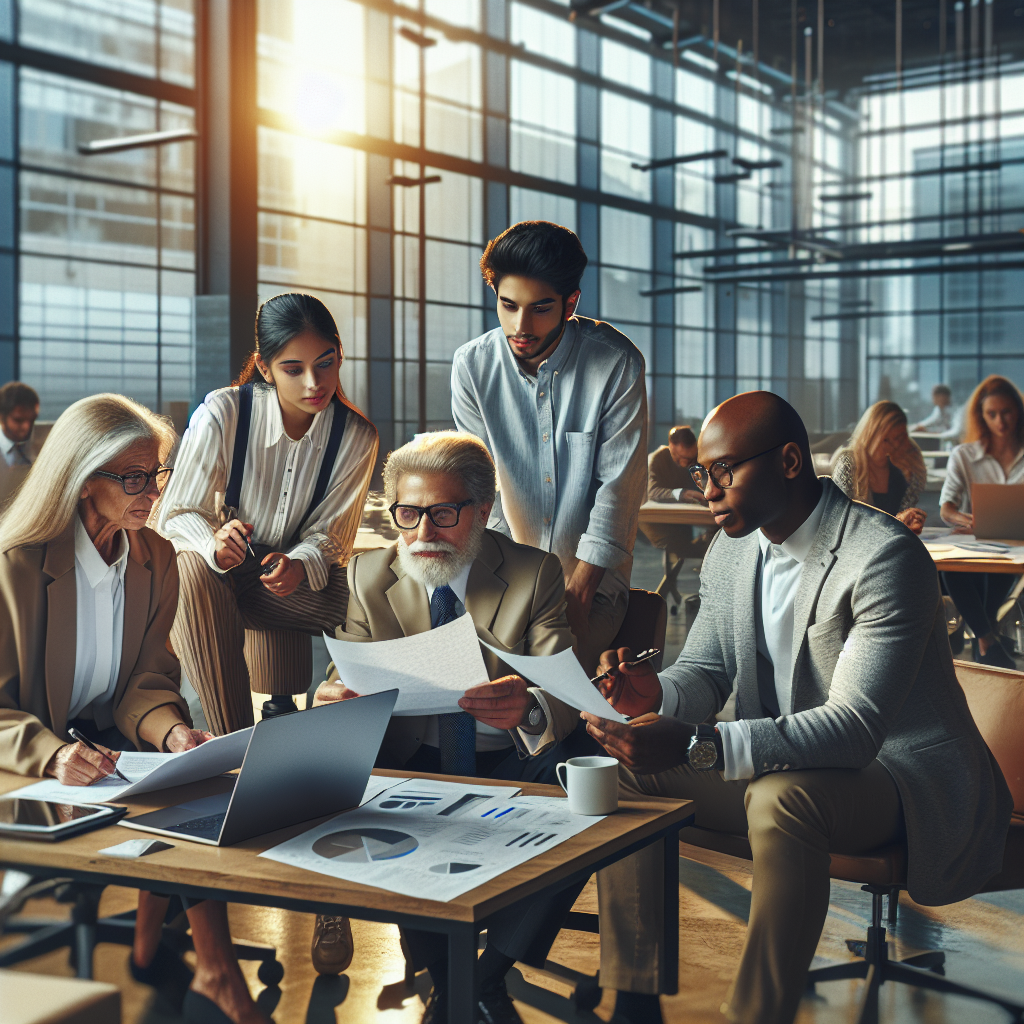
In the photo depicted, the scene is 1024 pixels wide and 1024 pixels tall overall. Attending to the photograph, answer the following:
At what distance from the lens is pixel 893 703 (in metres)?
2.03

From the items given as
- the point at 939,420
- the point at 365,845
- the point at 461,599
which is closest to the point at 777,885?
the point at 365,845

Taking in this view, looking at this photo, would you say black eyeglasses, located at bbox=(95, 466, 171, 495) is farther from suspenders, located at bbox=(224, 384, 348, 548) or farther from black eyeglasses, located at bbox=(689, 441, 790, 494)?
black eyeglasses, located at bbox=(689, 441, 790, 494)

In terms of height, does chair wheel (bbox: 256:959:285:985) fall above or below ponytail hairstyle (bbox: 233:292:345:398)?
below

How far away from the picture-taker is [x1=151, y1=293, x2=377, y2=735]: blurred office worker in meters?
2.89

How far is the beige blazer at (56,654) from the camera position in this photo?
6.19 ft

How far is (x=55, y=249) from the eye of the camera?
36.7 ft

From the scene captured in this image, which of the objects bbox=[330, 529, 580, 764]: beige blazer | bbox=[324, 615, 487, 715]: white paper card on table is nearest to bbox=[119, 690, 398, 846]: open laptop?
bbox=[324, 615, 487, 715]: white paper card on table

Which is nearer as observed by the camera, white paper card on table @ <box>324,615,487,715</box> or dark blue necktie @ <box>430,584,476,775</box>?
white paper card on table @ <box>324,615,487,715</box>

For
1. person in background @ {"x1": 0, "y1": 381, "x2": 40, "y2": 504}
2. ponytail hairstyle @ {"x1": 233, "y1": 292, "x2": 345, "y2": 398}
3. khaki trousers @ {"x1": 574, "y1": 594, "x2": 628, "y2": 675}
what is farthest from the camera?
person in background @ {"x1": 0, "y1": 381, "x2": 40, "y2": 504}

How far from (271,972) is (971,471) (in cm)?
463

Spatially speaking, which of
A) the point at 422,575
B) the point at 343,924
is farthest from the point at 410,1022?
the point at 422,575

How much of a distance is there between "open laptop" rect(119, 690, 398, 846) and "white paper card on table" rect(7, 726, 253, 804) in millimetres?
50

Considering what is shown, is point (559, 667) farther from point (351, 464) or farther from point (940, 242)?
point (940, 242)

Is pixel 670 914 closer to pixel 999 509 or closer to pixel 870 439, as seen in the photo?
pixel 870 439
